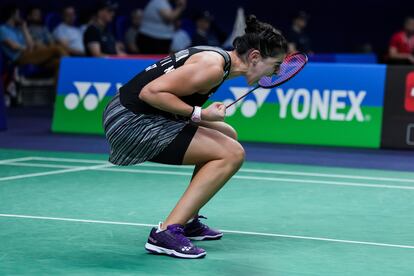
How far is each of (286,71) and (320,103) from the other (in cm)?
519

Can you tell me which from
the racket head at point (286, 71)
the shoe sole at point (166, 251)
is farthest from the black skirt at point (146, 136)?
the racket head at point (286, 71)

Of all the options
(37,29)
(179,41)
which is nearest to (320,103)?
(179,41)

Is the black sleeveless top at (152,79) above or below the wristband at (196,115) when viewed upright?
above

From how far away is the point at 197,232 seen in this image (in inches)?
251

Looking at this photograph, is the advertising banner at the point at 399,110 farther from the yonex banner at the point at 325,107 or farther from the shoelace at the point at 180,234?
the shoelace at the point at 180,234

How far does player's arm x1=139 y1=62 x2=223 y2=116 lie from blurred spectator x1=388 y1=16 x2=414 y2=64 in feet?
41.5

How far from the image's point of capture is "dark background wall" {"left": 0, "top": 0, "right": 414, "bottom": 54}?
69.5 ft

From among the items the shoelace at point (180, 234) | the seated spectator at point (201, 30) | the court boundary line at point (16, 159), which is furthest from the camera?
the seated spectator at point (201, 30)

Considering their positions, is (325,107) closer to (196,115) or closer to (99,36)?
(99,36)

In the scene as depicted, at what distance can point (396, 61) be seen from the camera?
18.0m

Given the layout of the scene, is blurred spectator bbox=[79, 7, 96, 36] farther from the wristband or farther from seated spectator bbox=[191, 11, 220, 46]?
the wristband

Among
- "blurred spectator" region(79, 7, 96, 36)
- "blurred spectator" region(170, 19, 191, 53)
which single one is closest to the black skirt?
"blurred spectator" region(79, 7, 96, 36)

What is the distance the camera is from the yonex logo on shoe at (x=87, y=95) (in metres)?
12.4

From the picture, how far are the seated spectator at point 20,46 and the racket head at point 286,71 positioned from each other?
10.4 m
